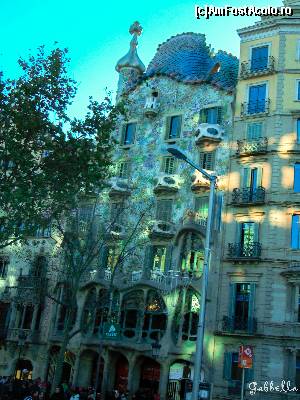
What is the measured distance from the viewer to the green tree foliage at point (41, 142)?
21.9 meters

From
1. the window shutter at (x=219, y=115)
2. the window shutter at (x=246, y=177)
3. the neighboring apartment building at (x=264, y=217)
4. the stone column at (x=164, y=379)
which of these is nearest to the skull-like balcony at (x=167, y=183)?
the neighboring apartment building at (x=264, y=217)

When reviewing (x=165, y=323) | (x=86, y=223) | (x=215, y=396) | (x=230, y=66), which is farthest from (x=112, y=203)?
(x=215, y=396)

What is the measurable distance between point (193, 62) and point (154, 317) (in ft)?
59.4

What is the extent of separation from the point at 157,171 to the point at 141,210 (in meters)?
2.89

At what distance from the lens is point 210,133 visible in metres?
34.6

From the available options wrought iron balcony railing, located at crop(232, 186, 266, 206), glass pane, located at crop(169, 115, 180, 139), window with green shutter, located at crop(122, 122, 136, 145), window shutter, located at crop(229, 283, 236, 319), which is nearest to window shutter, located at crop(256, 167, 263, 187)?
wrought iron balcony railing, located at crop(232, 186, 266, 206)

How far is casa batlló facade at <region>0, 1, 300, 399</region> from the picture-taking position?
98.1 ft

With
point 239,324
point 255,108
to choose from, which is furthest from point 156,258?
point 255,108

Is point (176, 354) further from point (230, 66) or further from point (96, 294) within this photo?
point (230, 66)

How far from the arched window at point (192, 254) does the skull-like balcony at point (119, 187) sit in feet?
20.1

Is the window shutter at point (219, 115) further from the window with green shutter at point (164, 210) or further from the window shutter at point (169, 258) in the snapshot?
the window shutter at point (169, 258)

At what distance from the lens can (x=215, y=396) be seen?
29438mm

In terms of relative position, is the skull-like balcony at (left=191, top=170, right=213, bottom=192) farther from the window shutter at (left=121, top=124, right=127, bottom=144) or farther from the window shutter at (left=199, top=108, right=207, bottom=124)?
the window shutter at (left=121, top=124, right=127, bottom=144)

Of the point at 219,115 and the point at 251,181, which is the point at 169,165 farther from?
the point at 251,181
